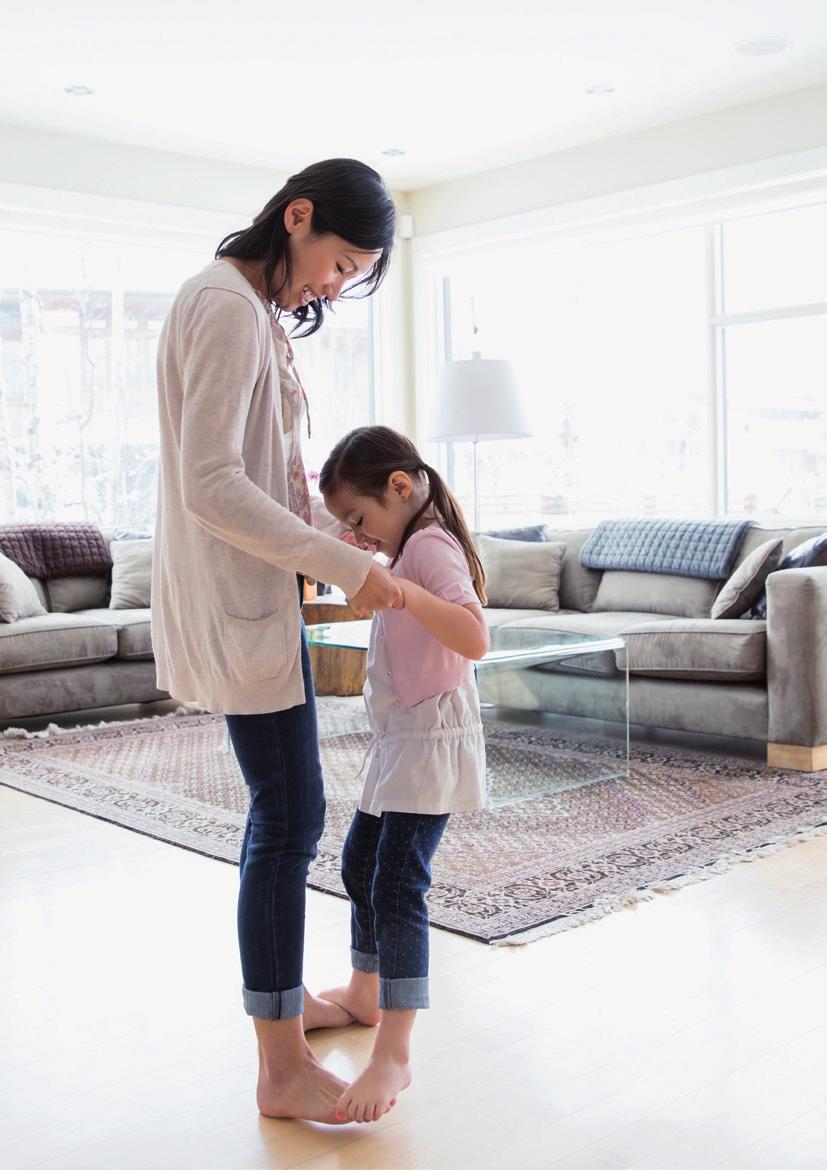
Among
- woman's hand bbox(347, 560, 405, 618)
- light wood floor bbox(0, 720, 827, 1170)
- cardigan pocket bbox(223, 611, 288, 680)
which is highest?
woman's hand bbox(347, 560, 405, 618)

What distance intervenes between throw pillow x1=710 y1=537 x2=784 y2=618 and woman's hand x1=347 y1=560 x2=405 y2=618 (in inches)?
123

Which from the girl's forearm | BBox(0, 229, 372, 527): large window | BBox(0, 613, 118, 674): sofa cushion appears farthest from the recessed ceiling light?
the girl's forearm

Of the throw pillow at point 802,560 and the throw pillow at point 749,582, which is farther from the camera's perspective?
the throw pillow at point 749,582

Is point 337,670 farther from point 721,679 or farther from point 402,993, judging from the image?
point 402,993

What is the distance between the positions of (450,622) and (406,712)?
0.20 meters

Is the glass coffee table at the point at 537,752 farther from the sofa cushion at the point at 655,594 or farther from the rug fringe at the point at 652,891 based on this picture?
the sofa cushion at the point at 655,594

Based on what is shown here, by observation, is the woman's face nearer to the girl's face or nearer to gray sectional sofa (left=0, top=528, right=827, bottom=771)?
the girl's face

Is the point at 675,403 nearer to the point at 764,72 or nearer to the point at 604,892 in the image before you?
the point at 764,72

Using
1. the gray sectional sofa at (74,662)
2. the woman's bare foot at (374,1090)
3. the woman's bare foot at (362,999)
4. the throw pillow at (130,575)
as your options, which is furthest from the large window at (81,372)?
the woman's bare foot at (374,1090)

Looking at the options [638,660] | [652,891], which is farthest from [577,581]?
[652,891]

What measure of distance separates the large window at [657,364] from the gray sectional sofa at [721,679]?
181 centimetres

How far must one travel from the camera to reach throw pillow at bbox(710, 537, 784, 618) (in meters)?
4.43

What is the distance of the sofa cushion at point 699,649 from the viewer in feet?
13.4

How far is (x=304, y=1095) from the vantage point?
5.57ft
